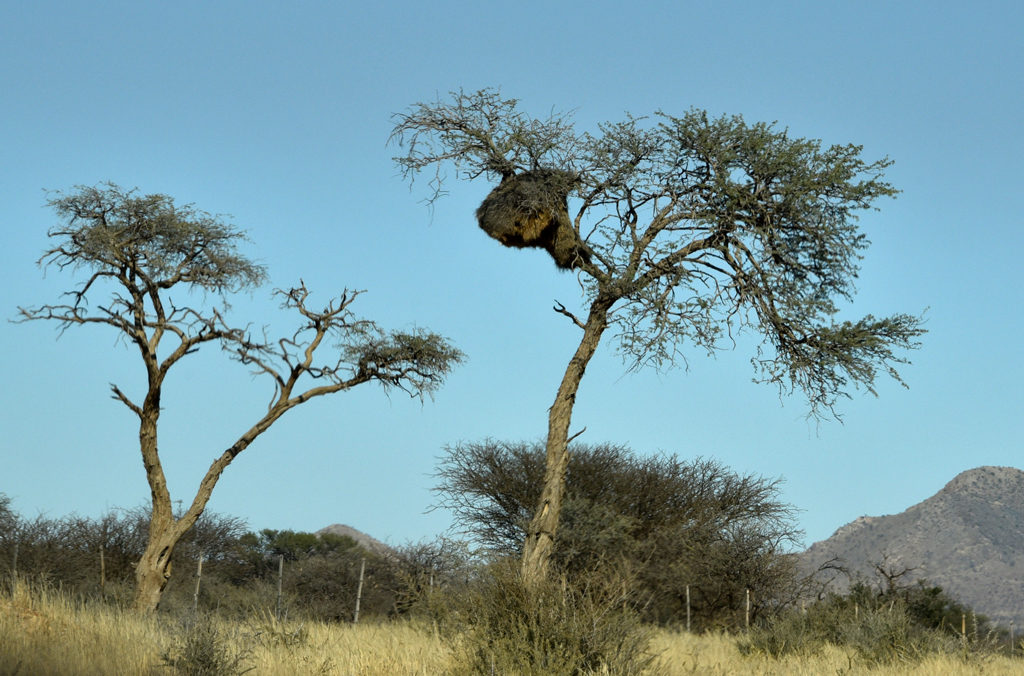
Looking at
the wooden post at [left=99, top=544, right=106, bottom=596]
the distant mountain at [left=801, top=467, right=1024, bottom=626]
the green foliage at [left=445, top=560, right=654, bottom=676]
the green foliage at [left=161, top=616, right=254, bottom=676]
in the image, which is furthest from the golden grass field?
the distant mountain at [left=801, top=467, right=1024, bottom=626]

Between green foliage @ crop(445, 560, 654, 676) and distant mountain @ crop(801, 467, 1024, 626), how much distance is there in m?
65.1

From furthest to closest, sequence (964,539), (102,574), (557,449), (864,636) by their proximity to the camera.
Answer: (964,539) → (102,574) → (864,636) → (557,449)

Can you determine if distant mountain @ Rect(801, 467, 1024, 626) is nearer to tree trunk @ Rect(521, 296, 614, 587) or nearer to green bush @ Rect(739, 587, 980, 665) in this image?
green bush @ Rect(739, 587, 980, 665)

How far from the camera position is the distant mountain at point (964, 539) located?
235 feet

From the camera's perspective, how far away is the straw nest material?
46.0 feet

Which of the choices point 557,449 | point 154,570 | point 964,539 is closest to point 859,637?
point 557,449

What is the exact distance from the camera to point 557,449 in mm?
13203

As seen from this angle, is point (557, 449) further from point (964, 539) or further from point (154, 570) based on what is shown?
point (964, 539)

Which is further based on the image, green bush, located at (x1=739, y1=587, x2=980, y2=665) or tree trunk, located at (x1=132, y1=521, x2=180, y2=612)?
tree trunk, located at (x1=132, y1=521, x2=180, y2=612)

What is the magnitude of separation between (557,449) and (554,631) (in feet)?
15.5

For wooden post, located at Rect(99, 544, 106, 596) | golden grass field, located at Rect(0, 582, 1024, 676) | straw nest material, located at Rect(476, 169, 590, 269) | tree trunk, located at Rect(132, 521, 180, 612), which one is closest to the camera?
golden grass field, located at Rect(0, 582, 1024, 676)

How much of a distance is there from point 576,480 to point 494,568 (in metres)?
23.4

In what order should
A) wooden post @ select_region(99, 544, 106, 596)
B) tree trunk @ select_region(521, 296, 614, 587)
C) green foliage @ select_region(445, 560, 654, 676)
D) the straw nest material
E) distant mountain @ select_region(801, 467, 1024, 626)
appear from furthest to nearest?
distant mountain @ select_region(801, 467, 1024, 626) → wooden post @ select_region(99, 544, 106, 596) → the straw nest material → tree trunk @ select_region(521, 296, 614, 587) → green foliage @ select_region(445, 560, 654, 676)

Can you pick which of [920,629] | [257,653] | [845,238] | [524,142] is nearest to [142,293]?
[524,142]
